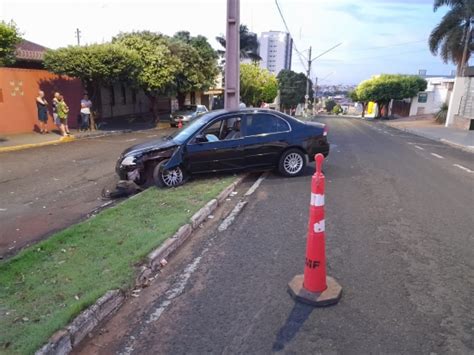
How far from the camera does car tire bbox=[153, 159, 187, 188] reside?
827 centimetres

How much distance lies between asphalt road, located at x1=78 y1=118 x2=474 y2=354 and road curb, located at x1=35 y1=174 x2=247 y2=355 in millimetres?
94

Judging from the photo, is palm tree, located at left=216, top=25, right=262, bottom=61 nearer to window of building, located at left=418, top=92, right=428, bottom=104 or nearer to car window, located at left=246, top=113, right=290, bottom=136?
window of building, located at left=418, top=92, right=428, bottom=104

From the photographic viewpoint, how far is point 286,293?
4.07 metres

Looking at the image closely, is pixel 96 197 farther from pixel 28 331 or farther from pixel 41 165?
pixel 28 331

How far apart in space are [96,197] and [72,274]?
Result: 4226 millimetres

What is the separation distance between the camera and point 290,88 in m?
85.8

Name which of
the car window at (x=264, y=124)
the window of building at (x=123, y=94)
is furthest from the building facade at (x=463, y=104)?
the car window at (x=264, y=124)

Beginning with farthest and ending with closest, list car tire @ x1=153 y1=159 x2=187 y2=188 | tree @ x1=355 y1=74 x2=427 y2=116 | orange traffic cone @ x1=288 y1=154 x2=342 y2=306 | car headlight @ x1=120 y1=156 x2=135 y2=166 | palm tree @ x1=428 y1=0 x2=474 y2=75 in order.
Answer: tree @ x1=355 y1=74 x2=427 y2=116 < palm tree @ x1=428 y1=0 x2=474 y2=75 < car headlight @ x1=120 y1=156 x2=135 y2=166 < car tire @ x1=153 y1=159 x2=187 y2=188 < orange traffic cone @ x1=288 y1=154 x2=342 y2=306

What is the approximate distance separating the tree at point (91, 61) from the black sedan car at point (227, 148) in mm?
12448

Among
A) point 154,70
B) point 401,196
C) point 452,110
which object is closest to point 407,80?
point 452,110

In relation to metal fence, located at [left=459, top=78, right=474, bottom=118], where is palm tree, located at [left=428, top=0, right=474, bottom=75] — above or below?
above

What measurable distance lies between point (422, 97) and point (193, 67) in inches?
1555

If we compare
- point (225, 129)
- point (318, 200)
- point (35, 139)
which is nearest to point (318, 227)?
point (318, 200)

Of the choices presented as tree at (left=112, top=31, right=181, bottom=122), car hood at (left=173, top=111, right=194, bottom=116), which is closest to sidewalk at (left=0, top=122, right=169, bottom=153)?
tree at (left=112, top=31, right=181, bottom=122)
